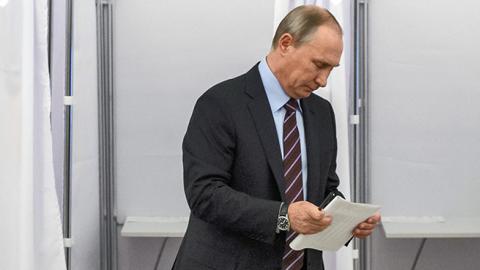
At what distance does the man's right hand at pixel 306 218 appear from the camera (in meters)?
1.47

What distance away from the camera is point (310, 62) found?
1.62 metres

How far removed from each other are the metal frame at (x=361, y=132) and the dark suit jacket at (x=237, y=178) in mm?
1136

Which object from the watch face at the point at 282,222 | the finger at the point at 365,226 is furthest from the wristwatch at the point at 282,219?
the finger at the point at 365,226

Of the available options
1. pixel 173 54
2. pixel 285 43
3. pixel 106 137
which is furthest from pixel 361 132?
pixel 285 43

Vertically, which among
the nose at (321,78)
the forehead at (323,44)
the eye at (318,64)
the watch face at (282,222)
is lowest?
the watch face at (282,222)

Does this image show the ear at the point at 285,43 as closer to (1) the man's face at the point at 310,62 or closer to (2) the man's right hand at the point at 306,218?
(1) the man's face at the point at 310,62

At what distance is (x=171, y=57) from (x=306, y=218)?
1593 mm

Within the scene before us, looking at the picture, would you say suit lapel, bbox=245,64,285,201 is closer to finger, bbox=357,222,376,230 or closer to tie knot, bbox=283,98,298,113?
tie knot, bbox=283,98,298,113

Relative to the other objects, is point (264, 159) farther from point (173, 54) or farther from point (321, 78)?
point (173, 54)

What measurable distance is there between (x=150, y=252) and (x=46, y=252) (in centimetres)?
83

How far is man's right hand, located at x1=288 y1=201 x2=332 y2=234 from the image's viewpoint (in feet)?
4.81

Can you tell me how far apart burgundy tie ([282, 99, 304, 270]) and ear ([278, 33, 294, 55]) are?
0.12m

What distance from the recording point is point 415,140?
120 inches

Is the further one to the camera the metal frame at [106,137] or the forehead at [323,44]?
the metal frame at [106,137]
